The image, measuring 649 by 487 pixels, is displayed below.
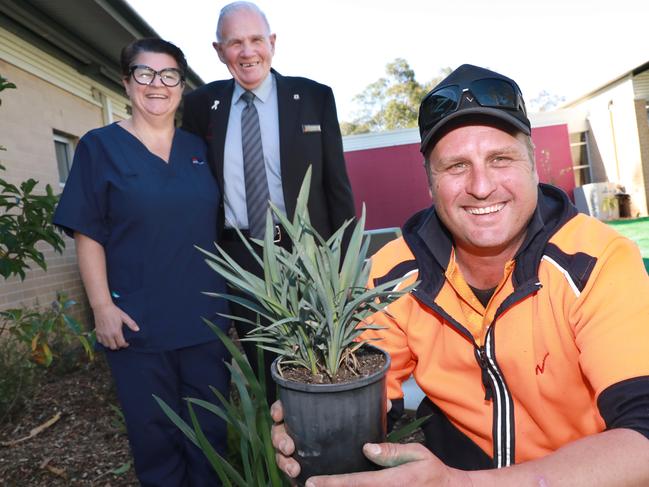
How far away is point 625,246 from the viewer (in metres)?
1.27

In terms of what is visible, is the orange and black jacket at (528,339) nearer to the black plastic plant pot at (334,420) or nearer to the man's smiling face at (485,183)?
the man's smiling face at (485,183)

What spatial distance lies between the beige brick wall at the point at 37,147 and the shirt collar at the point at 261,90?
3.85 m

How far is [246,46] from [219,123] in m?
0.37

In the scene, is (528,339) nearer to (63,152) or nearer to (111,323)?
(111,323)

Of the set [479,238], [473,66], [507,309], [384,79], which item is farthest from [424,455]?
[384,79]

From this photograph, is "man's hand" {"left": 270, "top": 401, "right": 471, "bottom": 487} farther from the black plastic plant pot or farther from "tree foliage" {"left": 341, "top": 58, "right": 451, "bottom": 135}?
"tree foliage" {"left": 341, "top": 58, "right": 451, "bottom": 135}

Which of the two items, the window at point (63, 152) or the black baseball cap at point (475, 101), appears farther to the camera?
the window at point (63, 152)

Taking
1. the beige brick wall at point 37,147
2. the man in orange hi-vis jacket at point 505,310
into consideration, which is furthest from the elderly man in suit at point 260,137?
the beige brick wall at point 37,147

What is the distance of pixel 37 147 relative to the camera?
20.3ft

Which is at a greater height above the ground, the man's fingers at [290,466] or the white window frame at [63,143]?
the white window frame at [63,143]

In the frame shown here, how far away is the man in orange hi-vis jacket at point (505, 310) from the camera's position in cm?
111

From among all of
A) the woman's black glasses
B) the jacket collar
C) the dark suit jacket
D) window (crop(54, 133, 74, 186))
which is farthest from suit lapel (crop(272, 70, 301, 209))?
window (crop(54, 133, 74, 186))

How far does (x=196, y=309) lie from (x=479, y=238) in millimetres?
1286

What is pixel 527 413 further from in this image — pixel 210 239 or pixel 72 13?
pixel 72 13
